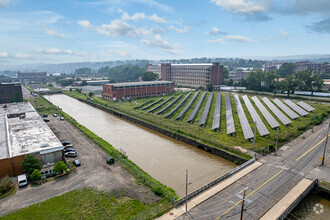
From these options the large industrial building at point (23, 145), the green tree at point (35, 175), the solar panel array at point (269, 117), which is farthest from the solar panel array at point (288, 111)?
the green tree at point (35, 175)

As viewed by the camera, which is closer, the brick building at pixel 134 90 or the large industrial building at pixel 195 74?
the brick building at pixel 134 90

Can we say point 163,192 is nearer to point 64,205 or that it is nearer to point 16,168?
point 64,205

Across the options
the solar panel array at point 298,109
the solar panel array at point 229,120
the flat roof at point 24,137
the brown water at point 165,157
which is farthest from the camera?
the solar panel array at point 298,109

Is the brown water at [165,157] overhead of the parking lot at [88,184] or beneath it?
beneath

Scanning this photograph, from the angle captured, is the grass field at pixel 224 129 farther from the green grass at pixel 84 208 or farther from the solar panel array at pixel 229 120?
the green grass at pixel 84 208

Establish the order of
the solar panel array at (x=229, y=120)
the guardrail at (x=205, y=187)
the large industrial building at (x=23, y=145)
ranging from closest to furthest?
the guardrail at (x=205, y=187) → the large industrial building at (x=23, y=145) → the solar panel array at (x=229, y=120)

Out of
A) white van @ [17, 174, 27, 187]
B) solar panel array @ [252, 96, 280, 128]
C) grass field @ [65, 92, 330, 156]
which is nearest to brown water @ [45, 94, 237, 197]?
grass field @ [65, 92, 330, 156]

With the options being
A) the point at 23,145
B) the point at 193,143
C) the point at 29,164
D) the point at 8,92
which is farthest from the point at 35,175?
the point at 8,92
